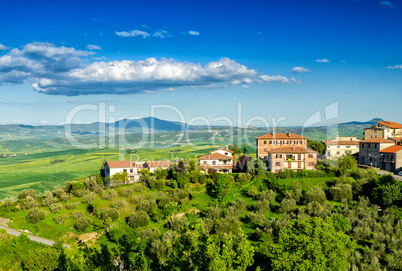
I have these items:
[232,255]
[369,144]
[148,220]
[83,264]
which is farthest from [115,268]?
[369,144]

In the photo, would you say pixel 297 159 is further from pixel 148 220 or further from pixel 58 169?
pixel 58 169

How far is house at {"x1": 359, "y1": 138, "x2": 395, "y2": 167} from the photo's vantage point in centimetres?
5791

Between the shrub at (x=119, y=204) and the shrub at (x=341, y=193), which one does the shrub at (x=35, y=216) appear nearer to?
the shrub at (x=119, y=204)

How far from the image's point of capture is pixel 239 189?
163ft

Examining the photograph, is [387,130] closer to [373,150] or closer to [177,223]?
[373,150]

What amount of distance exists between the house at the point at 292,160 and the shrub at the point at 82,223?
3063 centimetres

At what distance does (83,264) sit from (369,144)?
57.9 meters

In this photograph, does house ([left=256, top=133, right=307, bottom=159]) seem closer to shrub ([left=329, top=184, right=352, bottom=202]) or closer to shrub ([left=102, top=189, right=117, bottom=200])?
shrub ([left=329, top=184, right=352, bottom=202])

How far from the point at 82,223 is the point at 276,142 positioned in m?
37.8

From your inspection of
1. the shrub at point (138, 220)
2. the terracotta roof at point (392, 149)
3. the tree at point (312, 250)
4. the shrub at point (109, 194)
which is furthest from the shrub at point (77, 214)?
the terracotta roof at point (392, 149)

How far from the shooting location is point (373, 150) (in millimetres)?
59719

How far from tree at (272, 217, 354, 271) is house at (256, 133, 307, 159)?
38823mm

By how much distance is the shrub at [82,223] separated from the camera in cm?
4041

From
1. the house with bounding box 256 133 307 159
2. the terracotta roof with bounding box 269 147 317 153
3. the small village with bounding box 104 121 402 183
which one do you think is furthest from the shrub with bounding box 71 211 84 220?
the house with bounding box 256 133 307 159
